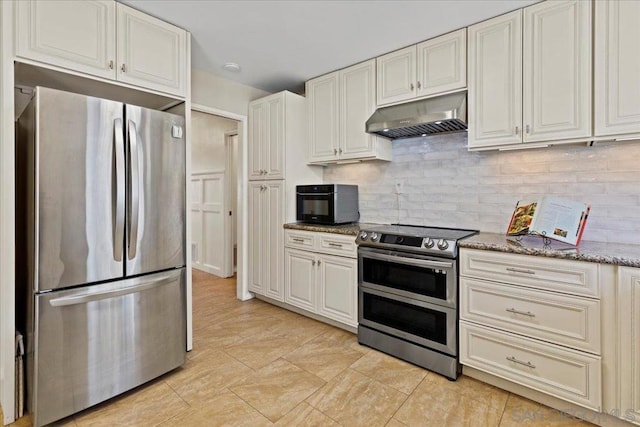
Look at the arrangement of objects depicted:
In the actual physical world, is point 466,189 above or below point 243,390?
above

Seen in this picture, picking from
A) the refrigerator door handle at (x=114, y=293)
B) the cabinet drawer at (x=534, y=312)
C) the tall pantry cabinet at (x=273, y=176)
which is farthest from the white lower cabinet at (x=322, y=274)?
the refrigerator door handle at (x=114, y=293)

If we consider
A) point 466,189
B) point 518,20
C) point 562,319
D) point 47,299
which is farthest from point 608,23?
point 47,299

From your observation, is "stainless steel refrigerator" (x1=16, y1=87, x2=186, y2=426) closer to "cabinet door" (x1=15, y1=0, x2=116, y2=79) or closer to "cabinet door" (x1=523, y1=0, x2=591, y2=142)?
"cabinet door" (x1=15, y1=0, x2=116, y2=79)

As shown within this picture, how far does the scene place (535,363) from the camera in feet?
6.05

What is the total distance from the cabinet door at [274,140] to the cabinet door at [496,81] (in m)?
1.79

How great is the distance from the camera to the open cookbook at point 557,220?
189 centimetres

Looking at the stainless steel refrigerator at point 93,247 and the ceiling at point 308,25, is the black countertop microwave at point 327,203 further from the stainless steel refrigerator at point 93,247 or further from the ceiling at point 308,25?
the stainless steel refrigerator at point 93,247

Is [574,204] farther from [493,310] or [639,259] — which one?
[493,310]

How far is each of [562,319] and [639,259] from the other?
471 millimetres

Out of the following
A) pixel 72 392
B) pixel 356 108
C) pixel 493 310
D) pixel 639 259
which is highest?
pixel 356 108

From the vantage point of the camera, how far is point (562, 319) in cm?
175

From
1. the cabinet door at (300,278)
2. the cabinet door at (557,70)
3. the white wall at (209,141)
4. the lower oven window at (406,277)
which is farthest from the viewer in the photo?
the white wall at (209,141)

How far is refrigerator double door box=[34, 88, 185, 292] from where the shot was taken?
5.34 feet

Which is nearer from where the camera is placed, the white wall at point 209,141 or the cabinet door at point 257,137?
the cabinet door at point 257,137
